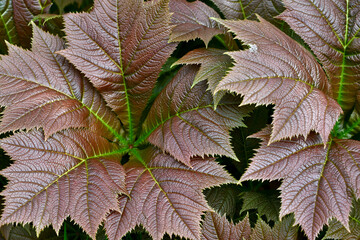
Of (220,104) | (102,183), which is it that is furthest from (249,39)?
(102,183)

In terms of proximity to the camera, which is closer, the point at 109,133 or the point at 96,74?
the point at 96,74

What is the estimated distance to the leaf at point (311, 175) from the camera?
3.04 feet

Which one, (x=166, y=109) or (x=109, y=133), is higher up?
(x=166, y=109)

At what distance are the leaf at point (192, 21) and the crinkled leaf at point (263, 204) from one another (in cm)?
54

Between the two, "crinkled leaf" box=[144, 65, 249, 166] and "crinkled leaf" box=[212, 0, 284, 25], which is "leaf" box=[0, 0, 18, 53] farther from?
"crinkled leaf" box=[212, 0, 284, 25]

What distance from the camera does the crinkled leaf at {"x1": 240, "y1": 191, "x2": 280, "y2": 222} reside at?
112cm

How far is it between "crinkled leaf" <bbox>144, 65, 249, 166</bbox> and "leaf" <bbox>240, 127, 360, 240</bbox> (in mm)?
104

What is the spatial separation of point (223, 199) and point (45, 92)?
0.68 metres

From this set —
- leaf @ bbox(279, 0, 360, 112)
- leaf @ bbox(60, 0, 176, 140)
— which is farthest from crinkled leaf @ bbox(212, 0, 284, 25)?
leaf @ bbox(60, 0, 176, 140)

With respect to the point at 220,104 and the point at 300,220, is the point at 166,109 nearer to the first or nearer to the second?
the point at 220,104

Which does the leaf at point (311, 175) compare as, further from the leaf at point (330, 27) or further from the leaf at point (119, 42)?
the leaf at point (119, 42)

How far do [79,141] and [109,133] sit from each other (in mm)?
147

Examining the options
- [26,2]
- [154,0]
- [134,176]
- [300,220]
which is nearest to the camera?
[300,220]

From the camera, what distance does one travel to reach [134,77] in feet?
3.76
